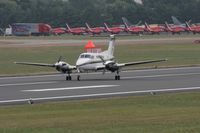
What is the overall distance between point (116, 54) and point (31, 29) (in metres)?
78.8

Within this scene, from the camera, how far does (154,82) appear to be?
50.7 meters

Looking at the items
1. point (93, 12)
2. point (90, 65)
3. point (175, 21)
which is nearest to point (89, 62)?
point (90, 65)

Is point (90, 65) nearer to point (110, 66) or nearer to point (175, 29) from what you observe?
point (110, 66)

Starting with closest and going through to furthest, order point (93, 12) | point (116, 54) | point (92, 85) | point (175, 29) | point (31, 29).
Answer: point (92, 85)
point (116, 54)
point (175, 29)
point (31, 29)
point (93, 12)

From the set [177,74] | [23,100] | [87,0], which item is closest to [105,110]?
[23,100]

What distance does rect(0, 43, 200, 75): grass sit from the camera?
7062 centimetres

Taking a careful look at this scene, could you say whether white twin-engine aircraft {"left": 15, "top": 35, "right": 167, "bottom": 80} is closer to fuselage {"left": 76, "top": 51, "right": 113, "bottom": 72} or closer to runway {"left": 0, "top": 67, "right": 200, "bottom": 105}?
fuselage {"left": 76, "top": 51, "right": 113, "bottom": 72}

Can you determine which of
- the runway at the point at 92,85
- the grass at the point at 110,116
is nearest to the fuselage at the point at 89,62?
the runway at the point at 92,85

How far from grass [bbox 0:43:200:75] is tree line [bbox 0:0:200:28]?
7995cm

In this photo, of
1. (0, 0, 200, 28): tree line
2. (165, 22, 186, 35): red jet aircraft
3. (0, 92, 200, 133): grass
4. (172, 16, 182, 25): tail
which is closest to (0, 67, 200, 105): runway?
(0, 92, 200, 133): grass

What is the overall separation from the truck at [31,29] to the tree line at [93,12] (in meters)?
16.5

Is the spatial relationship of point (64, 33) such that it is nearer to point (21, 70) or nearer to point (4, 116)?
point (21, 70)

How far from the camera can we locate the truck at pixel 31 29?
162m

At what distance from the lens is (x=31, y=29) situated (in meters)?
164
